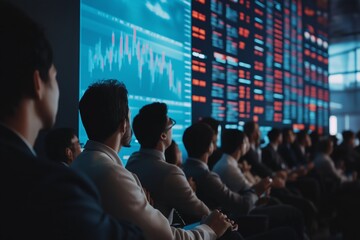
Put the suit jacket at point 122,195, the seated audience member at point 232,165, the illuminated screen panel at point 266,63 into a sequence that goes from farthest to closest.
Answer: the illuminated screen panel at point 266,63 < the seated audience member at point 232,165 < the suit jacket at point 122,195

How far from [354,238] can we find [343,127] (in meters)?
7.64

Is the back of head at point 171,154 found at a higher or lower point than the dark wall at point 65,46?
lower

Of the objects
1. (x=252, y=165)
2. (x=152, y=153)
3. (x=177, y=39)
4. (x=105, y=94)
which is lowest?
Answer: (x=252, y=165)

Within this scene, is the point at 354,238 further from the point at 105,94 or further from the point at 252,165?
the point at 105,94

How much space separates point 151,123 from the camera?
1973 mm

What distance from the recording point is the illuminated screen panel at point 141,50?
8.70 feet

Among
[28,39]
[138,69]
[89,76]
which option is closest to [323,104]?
[138,69]

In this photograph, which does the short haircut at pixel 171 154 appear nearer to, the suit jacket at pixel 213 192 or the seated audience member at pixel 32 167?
the suit jacket at pixel 213 192

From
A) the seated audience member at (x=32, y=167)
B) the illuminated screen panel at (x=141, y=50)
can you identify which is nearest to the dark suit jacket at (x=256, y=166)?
the illuminated screen panel at (x=141, y=50)

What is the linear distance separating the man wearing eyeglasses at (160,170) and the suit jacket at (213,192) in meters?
0.44

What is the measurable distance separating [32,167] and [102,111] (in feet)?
2.30

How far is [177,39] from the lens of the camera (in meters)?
3.55

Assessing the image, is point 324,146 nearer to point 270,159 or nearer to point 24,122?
point 270,159

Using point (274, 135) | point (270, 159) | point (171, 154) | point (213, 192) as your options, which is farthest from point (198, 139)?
point (274, 135)
